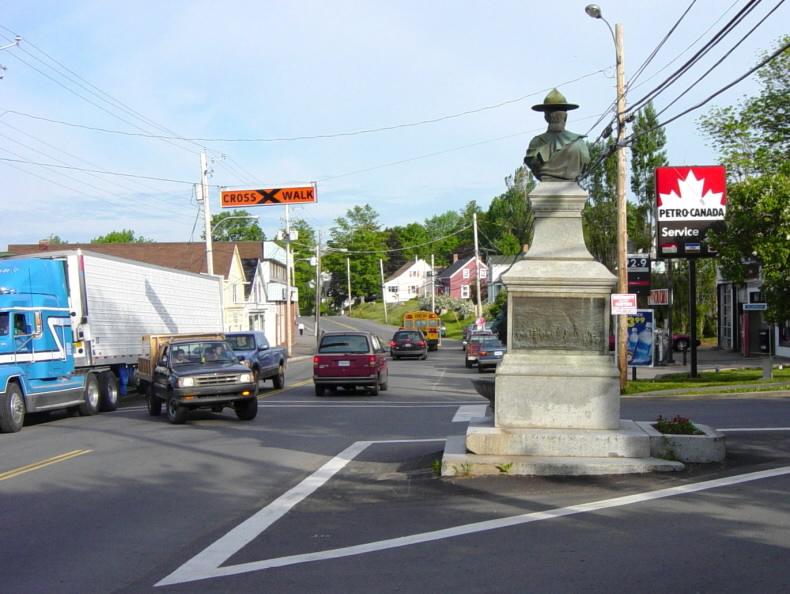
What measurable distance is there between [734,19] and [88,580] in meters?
11.9

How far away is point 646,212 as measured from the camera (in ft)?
171

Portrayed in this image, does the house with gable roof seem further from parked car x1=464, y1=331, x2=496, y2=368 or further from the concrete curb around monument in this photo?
the concrete curb around monument

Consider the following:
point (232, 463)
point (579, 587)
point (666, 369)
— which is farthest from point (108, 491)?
point (666, 369)

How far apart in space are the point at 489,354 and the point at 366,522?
2999cm

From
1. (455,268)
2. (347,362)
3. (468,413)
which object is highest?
(455,268)

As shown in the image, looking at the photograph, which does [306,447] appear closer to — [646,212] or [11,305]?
[11,305]

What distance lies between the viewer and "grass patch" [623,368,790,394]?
24531mm

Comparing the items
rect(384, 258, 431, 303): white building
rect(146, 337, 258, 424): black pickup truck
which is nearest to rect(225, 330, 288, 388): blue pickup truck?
rect(146, 337, 258, 424): black pickup truck

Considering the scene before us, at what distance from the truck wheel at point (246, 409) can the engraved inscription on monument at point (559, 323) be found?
895 centimetres

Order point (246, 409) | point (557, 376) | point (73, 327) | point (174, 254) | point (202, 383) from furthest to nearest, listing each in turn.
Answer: point (174, 254) < point (73, 327) < point (246, 409) < point (202, 383) < point (557, 376)

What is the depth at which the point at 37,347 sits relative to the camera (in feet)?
63.9

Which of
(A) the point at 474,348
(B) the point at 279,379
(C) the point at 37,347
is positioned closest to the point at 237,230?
(A) the point at 474,348

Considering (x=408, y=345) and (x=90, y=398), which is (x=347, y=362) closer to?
(x=90, y=398)

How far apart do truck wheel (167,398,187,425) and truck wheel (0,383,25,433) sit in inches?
119
